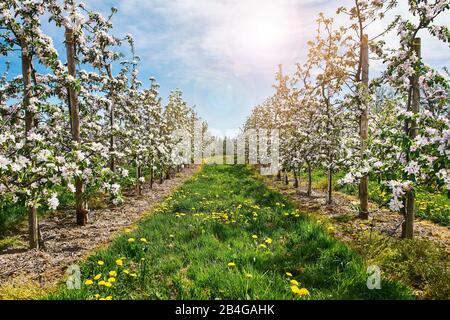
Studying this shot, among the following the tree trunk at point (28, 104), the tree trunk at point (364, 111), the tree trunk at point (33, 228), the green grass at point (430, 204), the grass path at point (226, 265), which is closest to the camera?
the grass path at point (226, 265)

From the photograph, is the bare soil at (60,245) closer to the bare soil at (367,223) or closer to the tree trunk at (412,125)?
the bare soil at (367,223)

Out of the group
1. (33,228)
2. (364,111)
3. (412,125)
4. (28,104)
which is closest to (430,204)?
(364,111)

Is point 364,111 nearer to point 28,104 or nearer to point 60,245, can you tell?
point 28,104

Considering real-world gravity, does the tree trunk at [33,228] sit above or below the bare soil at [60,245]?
above

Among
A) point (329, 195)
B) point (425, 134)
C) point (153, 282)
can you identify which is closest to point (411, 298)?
point (425, 134)

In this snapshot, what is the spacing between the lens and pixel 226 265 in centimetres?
562

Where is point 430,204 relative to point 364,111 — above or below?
below

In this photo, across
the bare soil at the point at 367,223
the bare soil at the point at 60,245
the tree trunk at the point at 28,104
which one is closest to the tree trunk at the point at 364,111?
the bare soil at the point at 367,223

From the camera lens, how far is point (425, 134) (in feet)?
17.2

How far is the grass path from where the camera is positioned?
4.77 meters

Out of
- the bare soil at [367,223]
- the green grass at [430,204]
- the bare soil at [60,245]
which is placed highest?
the green grass at [430,204]

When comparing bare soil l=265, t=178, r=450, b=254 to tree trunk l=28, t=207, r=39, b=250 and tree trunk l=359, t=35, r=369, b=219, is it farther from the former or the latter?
tree trunk l=28, t=207, r=39, b=250

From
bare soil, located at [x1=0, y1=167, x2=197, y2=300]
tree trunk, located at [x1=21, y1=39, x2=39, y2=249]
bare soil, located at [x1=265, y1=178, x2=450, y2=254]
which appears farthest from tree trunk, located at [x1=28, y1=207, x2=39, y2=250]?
bare soil, located at [x1=265, y1=178, x2=450, y2=254]

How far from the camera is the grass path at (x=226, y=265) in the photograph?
4773 millimetres
